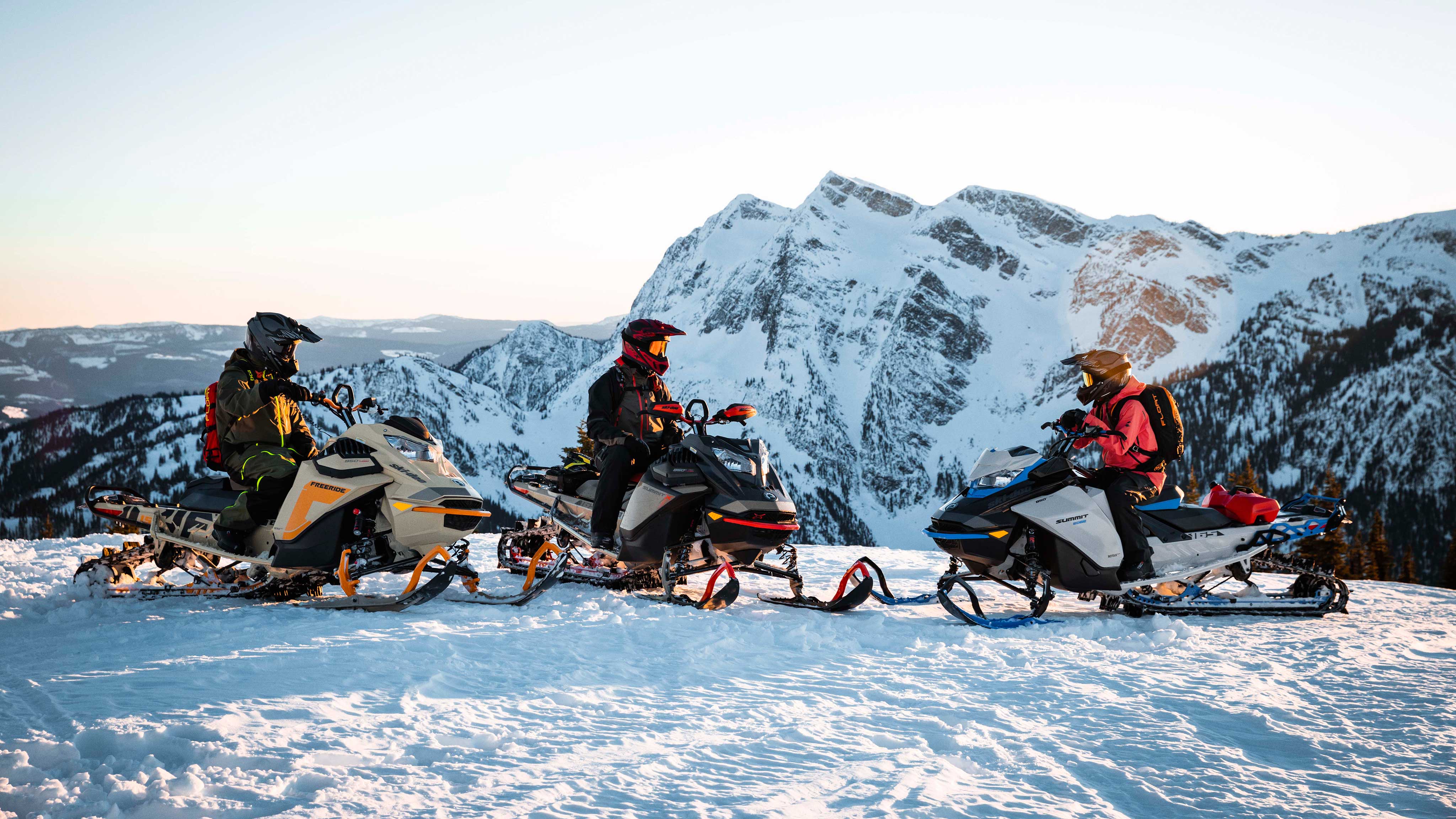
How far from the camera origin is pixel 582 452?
97.8 feet

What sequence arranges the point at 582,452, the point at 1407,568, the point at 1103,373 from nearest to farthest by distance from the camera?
1. the point at 1103,373
2. the point at 582,452
3. the point at 1407,568

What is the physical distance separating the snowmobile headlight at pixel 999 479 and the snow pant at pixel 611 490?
2.76 meters

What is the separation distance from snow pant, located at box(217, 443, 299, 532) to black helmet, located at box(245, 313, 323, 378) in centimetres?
64

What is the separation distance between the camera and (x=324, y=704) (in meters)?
3.73

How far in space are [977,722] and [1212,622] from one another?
12.0 ft

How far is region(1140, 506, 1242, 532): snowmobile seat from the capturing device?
660cm

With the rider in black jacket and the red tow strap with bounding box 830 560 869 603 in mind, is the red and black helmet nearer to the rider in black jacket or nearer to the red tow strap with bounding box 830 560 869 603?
the rider in black jacket

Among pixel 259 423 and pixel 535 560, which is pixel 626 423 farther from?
pixel 259 423

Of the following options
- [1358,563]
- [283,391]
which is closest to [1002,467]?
[283,391]

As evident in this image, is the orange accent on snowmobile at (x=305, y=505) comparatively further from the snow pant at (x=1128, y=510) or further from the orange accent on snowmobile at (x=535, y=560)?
the snow pant at (x=1128, y=510)

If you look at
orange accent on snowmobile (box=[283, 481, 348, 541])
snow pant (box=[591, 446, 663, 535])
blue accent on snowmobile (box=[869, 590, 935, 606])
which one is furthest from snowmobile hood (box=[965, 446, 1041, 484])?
orange accent on snowmobile (box=[283, 481, 348, 541])

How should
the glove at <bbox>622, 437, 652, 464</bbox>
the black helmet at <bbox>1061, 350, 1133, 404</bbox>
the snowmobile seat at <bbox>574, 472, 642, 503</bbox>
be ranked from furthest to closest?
the snowmobile seat at <bbox>574, 472, 642, 503</bbox>
the glove at <bbox>622, 437, 652, 464</bbox>
the black helmet at <bbox>1061, 350, 1133, 404</bbox>

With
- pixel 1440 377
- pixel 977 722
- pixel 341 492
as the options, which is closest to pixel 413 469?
pixel 341 492

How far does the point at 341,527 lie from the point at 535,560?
1.65 meters
